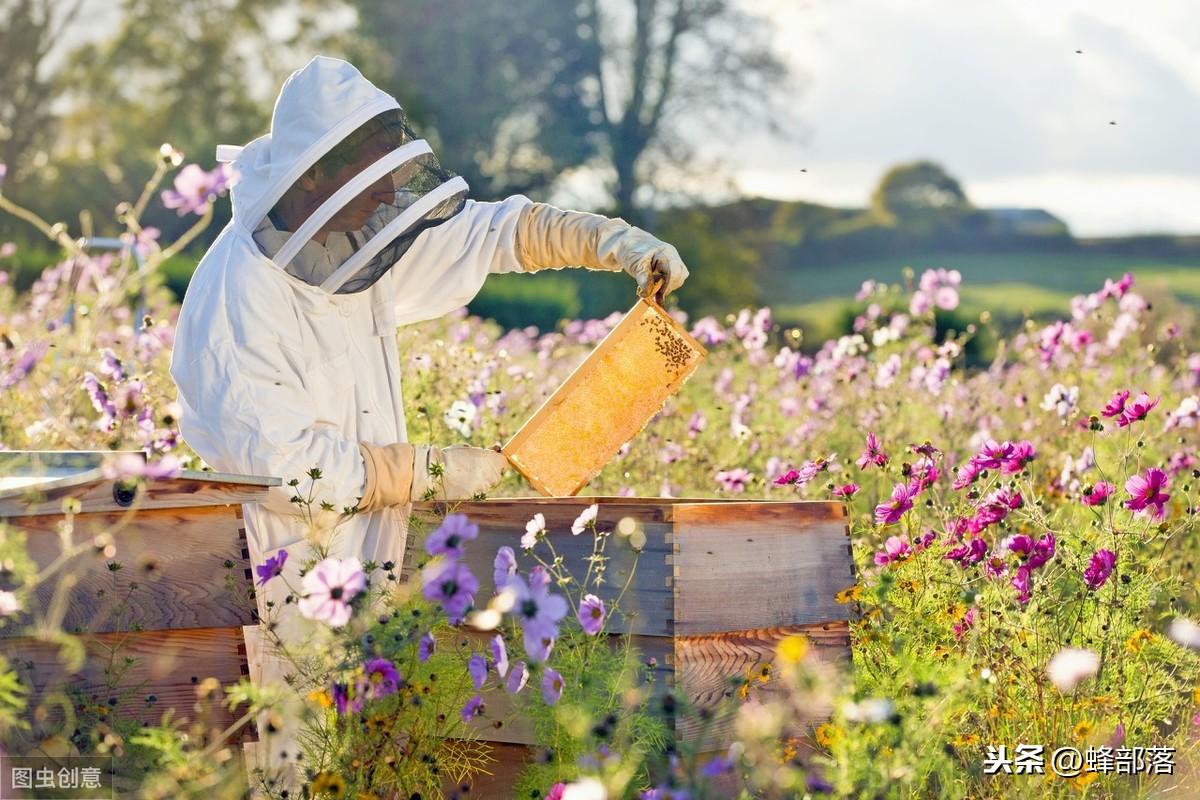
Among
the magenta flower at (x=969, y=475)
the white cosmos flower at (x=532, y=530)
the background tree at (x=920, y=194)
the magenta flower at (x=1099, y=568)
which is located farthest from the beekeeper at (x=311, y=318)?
the background tree at (x=920, y=194)

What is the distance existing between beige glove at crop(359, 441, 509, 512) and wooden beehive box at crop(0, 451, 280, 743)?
1.23 feet

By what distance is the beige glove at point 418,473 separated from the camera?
318cm

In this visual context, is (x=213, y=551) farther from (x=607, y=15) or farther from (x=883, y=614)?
(x=607, y=15)

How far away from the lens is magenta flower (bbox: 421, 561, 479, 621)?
228cm

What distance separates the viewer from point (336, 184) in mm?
3176

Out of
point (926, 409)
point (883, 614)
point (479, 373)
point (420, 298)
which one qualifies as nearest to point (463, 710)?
point (883, 614)

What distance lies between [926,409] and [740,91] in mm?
16605

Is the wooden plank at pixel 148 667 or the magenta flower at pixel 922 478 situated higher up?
the magenta flower at pixel 922 478

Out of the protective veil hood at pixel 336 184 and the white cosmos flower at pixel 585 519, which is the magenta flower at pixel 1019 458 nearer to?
the white cosmos flower at pixel 585 519

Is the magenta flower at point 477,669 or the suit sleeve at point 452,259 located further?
the suit sleeve at point 452,259

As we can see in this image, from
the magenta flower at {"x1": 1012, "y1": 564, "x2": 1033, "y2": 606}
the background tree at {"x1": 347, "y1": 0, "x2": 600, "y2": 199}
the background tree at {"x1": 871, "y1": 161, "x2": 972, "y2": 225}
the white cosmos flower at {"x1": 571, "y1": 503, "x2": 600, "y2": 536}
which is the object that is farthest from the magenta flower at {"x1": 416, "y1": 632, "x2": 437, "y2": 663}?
the background tree at {"x1": 871, "y1": 161, "x2": 972, "y2": 225}

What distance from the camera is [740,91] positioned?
2233cm

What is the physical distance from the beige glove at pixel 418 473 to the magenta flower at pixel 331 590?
0.78 m

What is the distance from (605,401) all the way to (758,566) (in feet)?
2.24
